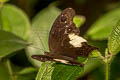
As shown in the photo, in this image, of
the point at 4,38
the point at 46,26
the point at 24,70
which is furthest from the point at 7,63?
the point at 46,26

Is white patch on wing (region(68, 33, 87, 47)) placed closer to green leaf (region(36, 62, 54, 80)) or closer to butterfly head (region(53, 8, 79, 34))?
butterfly head (region(53, 8, 79, 34))

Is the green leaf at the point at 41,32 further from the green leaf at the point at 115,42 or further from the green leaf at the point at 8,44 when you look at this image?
the green leaf at the point at 115,42

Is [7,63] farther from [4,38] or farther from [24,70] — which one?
[4,38]

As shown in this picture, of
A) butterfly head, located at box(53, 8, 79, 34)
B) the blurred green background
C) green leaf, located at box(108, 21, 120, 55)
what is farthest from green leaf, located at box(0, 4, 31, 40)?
green leaf, located at box(108, 21, 120, 55)

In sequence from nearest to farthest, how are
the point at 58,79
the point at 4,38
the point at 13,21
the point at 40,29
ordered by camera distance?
1. the point at 58,79
2. the point at 4,38
3. the point at 40,29
4. the point at 13,21

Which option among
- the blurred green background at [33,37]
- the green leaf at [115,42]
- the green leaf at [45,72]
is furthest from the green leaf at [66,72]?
the blurred green background at [33,37]

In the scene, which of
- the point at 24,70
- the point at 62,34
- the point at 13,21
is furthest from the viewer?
the point at 13,21

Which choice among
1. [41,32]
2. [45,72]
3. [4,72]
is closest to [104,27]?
[41,32]
